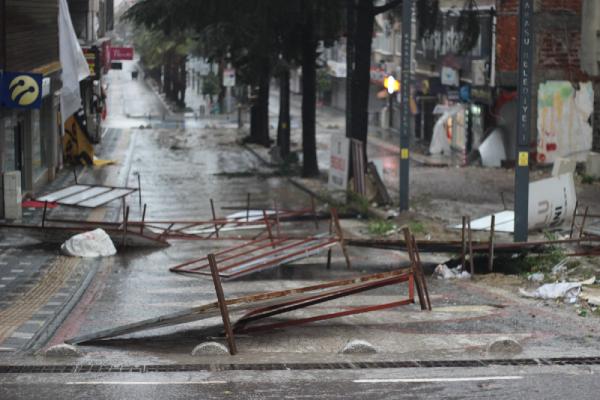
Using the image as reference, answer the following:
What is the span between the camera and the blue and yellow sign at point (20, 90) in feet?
80.3

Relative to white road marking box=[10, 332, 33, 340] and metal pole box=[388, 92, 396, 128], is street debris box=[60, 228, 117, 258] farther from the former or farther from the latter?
metal pole box=[388, 92, 396, 128]

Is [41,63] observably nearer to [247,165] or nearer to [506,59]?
[247,165]

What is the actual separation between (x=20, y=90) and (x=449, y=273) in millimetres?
11219

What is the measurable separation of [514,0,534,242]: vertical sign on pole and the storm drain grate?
8.50 metres

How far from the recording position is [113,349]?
41.8 feet

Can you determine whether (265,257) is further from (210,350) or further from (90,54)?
(90,54)

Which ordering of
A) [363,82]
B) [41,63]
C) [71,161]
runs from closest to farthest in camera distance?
[41,63] → [363,82] → [71,161]

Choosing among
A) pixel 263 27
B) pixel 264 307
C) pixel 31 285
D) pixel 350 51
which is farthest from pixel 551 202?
pixel 263 27

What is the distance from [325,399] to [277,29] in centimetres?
2784

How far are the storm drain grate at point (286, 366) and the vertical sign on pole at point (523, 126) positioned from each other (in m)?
8.50

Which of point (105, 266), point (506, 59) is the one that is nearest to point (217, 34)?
point (506, 59)

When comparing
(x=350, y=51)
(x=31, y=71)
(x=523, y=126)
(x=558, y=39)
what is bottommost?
(x=523, y=126)

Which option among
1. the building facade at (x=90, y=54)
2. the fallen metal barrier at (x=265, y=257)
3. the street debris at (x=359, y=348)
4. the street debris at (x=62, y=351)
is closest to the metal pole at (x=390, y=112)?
the building facade at (x=90, y=54)

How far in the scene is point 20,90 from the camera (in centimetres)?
2478
